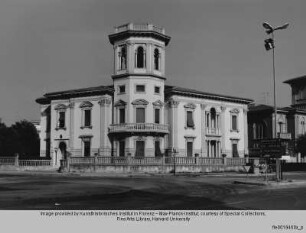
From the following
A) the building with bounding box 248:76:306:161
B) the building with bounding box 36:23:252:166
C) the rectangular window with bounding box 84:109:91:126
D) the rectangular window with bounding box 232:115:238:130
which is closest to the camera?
the building with bounding box 36:23:252:166

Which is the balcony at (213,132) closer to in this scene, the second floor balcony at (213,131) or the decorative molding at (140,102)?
the second floor balcony at (213,131)

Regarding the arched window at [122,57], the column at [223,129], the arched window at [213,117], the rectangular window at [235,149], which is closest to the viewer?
the arched window at [122,57]

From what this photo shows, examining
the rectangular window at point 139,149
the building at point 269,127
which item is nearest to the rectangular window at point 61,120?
the rectangular window at point 139,149

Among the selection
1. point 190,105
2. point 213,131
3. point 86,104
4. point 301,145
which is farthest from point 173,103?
point 301,145

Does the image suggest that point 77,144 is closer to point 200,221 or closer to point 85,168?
point 85,168

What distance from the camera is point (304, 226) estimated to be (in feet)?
24.1

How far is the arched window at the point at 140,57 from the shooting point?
40306mm


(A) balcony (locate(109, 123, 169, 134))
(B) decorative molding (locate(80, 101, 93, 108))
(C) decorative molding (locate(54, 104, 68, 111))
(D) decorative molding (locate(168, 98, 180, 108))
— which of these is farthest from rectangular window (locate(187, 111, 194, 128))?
(C) decorative molding (locate(54, 104, 68, 111))

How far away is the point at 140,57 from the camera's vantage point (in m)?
40.6

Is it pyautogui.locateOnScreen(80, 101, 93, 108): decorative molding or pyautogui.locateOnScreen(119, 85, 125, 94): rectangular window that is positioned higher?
pyautogui.locateOnScreen(119, 85, 125, 94): rectangular window

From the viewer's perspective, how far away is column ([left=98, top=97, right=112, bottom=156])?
41.8 meters

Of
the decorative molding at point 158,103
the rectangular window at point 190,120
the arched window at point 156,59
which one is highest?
the arched window at point 156,59

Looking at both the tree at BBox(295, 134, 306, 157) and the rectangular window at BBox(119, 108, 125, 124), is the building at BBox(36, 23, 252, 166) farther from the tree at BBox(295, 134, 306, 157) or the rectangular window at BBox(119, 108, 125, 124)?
the tree at BBox(295, 134, 306, 157)

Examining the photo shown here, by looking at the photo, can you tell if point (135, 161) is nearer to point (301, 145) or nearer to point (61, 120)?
point (61, 120)
